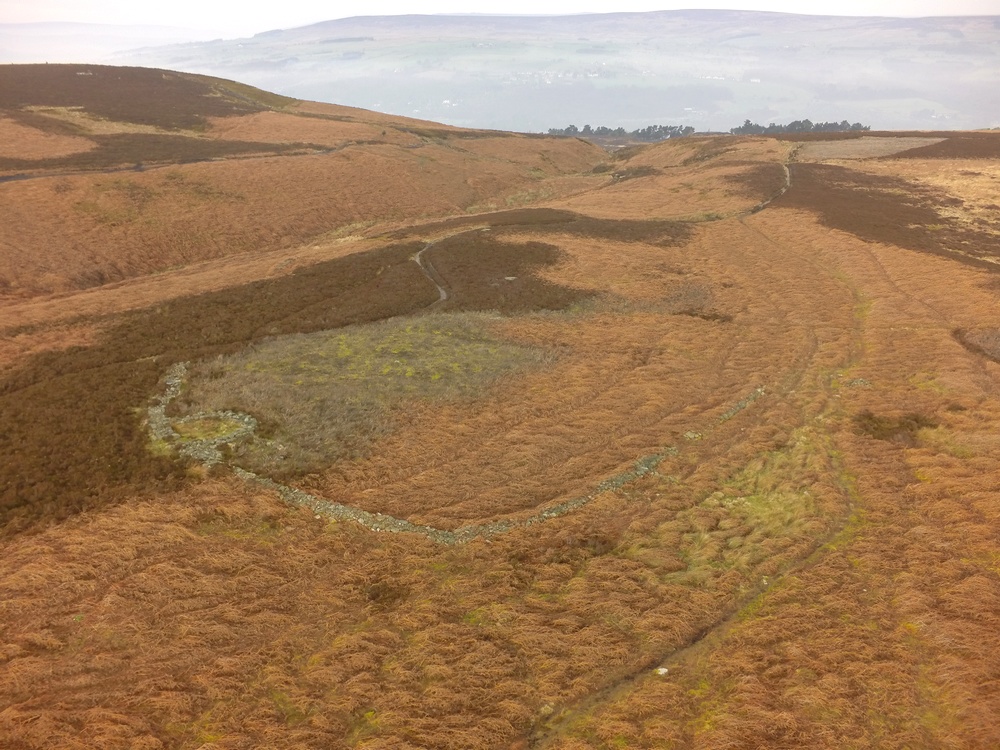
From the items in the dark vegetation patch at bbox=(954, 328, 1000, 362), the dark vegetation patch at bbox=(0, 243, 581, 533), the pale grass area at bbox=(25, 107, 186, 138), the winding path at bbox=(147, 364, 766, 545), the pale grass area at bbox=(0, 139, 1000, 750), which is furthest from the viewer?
the pale grass area at bbox=(25, 107, 186, 138)

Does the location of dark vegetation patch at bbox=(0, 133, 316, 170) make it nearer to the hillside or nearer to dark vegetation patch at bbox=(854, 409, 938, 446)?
the hillside

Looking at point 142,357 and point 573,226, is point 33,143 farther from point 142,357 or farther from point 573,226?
point 573,226

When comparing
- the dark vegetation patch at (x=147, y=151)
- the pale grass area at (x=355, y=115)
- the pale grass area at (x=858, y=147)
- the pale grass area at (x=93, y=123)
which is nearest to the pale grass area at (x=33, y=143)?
the dark vegetation patch at (x=147, y=151)

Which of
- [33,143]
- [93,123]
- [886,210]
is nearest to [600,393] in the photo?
[886,210]

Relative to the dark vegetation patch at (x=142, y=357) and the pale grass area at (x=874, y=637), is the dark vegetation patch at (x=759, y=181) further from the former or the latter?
the pale grass area at (x=874, y=637)

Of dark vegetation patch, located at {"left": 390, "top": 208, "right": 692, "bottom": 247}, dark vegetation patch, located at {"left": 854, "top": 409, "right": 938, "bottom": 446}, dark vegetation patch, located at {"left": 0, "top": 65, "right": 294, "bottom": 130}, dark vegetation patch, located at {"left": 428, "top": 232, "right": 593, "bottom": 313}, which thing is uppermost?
dark vegetation patch, located at {"left": 0, "top": 65, "right": 294, "bottom": 130}

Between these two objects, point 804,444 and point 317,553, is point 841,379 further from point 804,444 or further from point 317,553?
point 317,553

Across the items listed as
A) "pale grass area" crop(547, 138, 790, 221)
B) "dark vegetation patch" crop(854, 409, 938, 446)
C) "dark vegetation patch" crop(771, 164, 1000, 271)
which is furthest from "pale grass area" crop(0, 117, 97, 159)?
"dark vegetation patch" crop(771, 164, 1000, 271)
